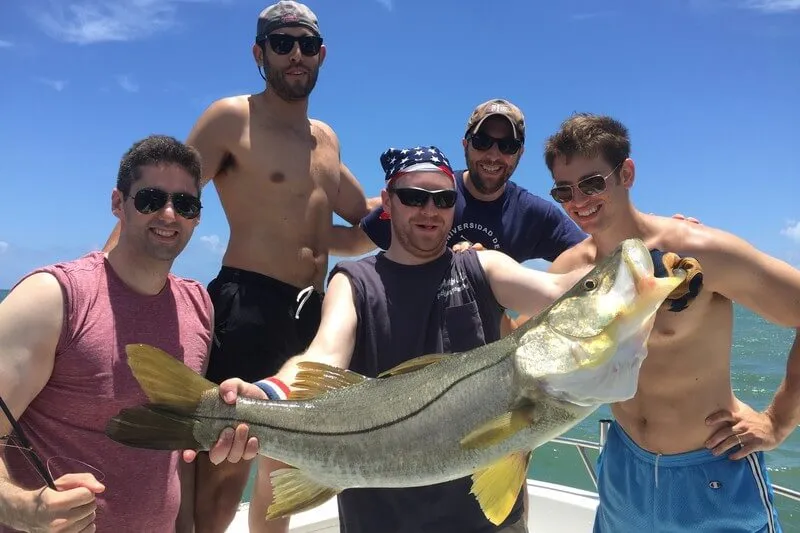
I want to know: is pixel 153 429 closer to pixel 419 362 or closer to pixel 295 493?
pixel 295 493

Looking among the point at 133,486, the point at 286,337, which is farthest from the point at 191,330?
the point at 286,337

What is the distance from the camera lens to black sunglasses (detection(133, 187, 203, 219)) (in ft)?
Answer: 11.1

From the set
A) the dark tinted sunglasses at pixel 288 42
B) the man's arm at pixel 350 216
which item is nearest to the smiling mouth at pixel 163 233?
the man's arm at pixel 350 216

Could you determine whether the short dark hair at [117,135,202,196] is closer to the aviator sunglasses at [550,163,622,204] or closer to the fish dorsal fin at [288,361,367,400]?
the fish dorsal fin at [288,361,367,400]

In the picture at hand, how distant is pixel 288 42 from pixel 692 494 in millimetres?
4322

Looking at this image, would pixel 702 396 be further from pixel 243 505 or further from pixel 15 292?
pixel 243 505

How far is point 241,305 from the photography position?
4562mm

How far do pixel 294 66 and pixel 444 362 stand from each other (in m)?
3.25

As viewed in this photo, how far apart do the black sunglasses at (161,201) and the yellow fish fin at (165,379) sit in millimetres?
1124

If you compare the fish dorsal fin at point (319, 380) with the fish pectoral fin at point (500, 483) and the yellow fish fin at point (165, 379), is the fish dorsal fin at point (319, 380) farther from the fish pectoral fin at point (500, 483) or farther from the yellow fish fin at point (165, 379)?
the fish pectoral fin at point (500, 483)

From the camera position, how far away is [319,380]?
2680 mm

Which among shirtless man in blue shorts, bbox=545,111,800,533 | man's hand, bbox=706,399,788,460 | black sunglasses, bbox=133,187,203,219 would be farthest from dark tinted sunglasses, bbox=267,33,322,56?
man's hand, bbox=706,399,788,460

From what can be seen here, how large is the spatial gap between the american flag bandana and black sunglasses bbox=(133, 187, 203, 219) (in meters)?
1.18

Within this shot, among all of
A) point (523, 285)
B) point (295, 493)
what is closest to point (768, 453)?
point (523, 285)
